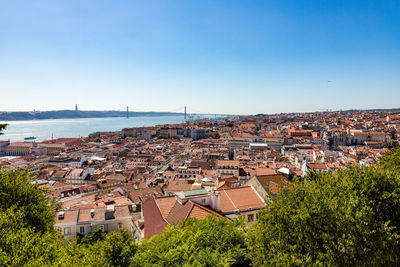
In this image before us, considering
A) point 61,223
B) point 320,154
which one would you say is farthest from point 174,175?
point 320,154

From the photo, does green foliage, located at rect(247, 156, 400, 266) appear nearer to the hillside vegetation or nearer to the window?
the hillside vegetation

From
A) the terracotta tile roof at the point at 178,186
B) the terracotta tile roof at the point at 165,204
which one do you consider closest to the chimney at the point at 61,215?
the terracotta tile roof at the point at 165,204

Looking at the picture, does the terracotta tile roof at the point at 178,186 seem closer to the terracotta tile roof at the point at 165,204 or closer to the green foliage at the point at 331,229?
the terracotta tile roof at the point at 165,204

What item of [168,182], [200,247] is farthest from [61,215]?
[168,182]

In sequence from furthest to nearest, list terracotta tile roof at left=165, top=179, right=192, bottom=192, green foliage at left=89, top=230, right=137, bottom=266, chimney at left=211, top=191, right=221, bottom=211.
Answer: terracotta tile roof at left=165, top=179, right=192, bottom=192
chimney at left=211, top=191, right=221, bottom=211
green foliage at left=89, top=230, right=137, bottom=266

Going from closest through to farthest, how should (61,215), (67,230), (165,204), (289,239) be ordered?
(289,239) < (165,204) < (67,230) < (61,215)

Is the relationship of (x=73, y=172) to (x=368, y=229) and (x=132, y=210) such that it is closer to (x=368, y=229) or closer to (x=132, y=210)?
(x=132, y=210)

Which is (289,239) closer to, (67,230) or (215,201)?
(215,201)

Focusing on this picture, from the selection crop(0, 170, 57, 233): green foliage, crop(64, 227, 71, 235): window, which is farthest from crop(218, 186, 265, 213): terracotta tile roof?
crop(64, 227, 71, 235): window
